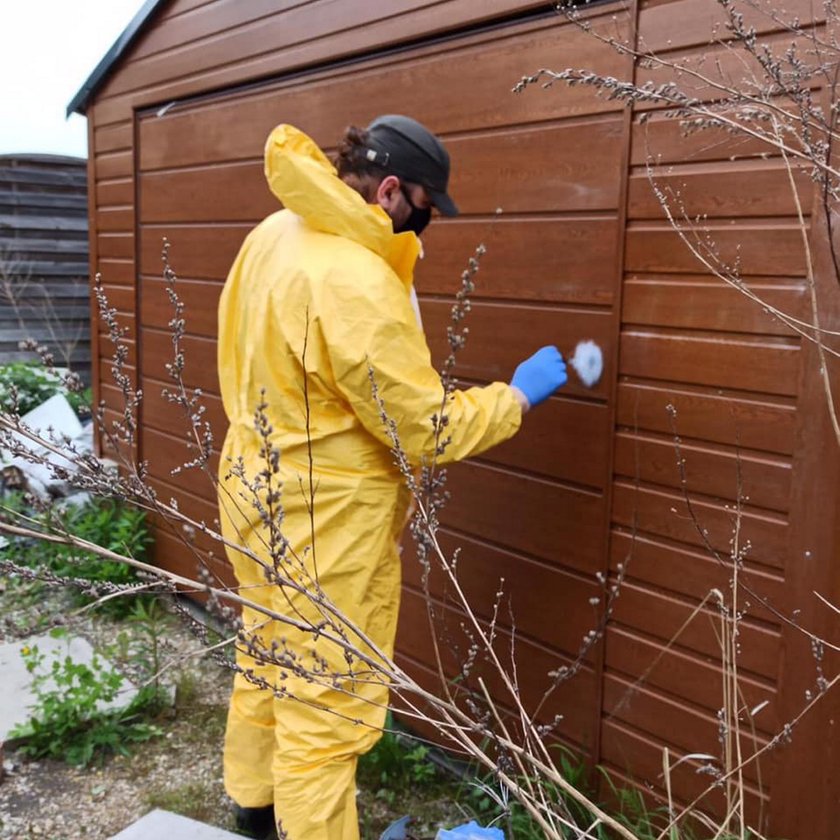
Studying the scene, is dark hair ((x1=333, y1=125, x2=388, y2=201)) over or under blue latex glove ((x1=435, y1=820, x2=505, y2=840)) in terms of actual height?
over

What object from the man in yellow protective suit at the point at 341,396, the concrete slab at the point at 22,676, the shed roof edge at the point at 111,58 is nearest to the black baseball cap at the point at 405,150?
the man in yellow protective suit at the point at 341,396

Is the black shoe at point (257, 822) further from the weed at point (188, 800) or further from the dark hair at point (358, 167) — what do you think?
the dark hair at point (358, 167)

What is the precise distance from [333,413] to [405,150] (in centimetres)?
73

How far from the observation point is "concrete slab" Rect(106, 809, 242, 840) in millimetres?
2740

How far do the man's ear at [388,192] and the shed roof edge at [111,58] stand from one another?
2831mm

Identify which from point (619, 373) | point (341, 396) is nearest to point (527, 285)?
point (619, 373)

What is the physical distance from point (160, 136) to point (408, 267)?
2.83 metres

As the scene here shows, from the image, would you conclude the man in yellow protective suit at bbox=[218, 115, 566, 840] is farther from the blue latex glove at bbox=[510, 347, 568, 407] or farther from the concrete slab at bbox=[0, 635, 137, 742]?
the concrete slab at bbox=[0, 635, 137, 742]

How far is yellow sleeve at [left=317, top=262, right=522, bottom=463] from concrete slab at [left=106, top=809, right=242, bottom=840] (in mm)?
1307

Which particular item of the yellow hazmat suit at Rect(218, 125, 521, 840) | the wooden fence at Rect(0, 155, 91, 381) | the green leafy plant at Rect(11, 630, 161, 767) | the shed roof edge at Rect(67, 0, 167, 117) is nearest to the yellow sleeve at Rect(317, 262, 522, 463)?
the yellow hazmat suit at Rect(218, 125, 521, 840)

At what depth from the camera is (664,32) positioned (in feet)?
8.21

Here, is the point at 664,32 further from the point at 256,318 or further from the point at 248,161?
the point at 248,161

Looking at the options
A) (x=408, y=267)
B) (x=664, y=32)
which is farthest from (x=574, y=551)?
(x=664, y=32)

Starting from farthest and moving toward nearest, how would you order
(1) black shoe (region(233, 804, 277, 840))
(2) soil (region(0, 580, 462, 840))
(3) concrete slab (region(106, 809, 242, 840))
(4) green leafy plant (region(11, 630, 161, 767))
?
(4) green leafy plant (region(11, 630, 161, 767)) → (2) soil (region(0, 580, 462, 840)) → (1) black shoe (region(233, 804, 277, 840)) → (3) concrete slab (region(106, 809, 242, 840))
